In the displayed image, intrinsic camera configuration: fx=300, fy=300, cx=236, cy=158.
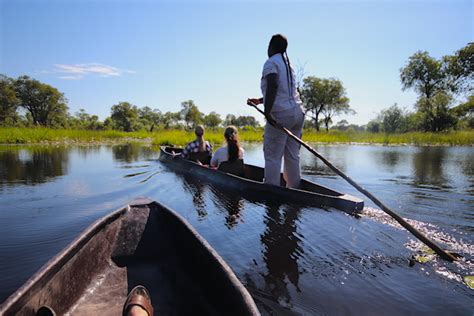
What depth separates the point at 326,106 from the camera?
54.8 m

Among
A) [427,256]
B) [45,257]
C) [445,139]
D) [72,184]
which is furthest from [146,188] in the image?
[445,139]

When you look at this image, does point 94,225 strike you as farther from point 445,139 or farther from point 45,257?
point 445,139

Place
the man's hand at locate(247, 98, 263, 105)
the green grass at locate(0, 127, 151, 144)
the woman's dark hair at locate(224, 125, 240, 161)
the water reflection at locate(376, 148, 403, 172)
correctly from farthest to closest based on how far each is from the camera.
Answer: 1. the green grass at locate(0, 127, 151, 144)
2. the water reflection at locate(376, 148, 403, 172)
3. the woman's dark hair at locate(224, 125, 240, 161)
4. the man's hand at locate(247, 98, 263, 105)

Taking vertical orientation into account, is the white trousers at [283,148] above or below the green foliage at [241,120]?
below

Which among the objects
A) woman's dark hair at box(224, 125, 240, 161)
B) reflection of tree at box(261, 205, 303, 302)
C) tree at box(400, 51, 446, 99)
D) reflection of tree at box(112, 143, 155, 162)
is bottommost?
reflection of tree at box(261, 205, 303, 302)

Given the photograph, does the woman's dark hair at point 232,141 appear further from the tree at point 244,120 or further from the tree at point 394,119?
the tree at point 244,120

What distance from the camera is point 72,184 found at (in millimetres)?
6375

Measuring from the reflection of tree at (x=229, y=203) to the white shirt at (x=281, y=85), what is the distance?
4.98ft

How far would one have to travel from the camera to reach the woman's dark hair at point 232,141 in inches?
225

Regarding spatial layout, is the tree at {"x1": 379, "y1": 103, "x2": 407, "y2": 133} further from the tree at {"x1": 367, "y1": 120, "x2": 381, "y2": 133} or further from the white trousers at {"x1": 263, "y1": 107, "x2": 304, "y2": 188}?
the white trousers at {"x1": 263, "y1": 107, "x2": 304, "y2": 188}

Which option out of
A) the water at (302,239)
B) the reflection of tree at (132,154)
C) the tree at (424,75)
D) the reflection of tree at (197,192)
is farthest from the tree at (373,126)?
the reflection of tree at (197,192)

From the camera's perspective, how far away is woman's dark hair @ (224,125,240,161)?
5719 mm

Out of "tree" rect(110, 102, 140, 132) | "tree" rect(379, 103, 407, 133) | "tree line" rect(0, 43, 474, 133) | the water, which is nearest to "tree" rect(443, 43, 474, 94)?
"tree line" rect(0, 43, 474, 133)

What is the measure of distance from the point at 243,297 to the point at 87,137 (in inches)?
1053
